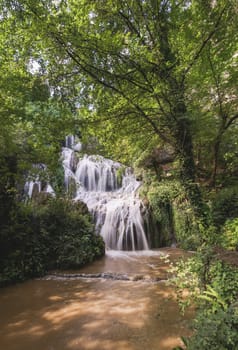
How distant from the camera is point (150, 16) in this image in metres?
3.36

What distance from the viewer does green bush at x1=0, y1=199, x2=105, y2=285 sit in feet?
19.0

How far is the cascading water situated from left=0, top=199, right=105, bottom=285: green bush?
136 cm

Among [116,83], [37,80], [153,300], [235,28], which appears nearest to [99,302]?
[153,300]

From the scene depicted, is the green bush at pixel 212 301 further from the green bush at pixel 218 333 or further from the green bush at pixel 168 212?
the green bush at pixel 168 212

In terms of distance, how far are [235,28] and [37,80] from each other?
10.1 ft

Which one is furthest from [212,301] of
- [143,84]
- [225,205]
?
[225,205]

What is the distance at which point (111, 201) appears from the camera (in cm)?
1095

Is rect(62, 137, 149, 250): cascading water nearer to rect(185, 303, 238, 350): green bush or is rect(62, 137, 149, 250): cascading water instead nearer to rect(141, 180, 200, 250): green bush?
rect(141, 180, 200, 250): green bush

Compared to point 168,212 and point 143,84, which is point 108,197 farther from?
point 143,84

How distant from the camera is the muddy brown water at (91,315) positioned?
9.23ft

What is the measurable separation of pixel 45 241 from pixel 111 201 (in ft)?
15.2

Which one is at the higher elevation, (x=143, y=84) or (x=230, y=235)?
(x=143, y=84)

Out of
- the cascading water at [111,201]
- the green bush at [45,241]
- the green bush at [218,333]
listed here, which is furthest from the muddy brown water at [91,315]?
the cascading water at [111,201]

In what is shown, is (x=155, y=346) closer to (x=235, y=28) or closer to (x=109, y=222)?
(x=235, y=28)
